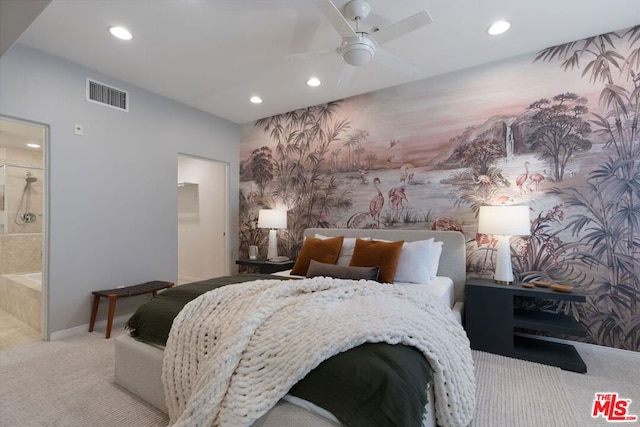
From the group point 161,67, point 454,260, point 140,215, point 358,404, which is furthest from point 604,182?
point 140,215

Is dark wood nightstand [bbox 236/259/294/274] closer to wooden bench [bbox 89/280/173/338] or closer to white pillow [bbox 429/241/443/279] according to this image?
wooden bench [bbox 89/280/173/338]

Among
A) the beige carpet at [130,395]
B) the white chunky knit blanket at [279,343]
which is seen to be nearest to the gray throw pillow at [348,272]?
the white chunky knit blanket at [279,343]

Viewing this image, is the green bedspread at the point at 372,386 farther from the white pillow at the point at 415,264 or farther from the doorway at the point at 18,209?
the doorway at the point at 18,209

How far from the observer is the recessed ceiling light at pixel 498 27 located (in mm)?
2409

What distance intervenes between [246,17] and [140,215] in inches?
99.8

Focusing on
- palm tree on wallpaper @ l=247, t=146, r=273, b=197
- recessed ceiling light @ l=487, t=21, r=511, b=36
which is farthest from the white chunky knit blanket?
palm tree on wallpaper @ l=247, t=146, r=273, b=197

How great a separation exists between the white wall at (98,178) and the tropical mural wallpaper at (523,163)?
6.35ft

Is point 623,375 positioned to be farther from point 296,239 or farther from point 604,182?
point 296,239

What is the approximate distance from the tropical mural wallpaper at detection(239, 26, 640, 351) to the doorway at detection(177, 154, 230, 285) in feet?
5.45

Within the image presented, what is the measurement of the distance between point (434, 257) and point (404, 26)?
2.02 m

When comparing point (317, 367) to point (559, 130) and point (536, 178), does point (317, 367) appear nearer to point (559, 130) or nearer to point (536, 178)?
point (536, 178)

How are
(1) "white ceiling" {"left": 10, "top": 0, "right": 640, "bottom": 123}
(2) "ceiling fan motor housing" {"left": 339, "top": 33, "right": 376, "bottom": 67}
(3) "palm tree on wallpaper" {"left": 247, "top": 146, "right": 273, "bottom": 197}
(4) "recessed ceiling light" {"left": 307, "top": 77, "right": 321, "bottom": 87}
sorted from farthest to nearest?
(3) "palm tree on wallpaper" {"left": 247, "top": 146, "right": 273, "bottom": 197}
(4) "recessed ceiling light" {"left": 307, "top": 77, "right": 321, "bottom": 87}
(1) "white ceiling" {"left": 10, "top": 0, "right": 640, "bottom": 123}
(2) "ceiling fan motor housing" {"left": 339, "top": 33, "right": 376, "bottom": 67}

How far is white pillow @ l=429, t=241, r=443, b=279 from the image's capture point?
2889mm

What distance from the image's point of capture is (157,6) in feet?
7.25
